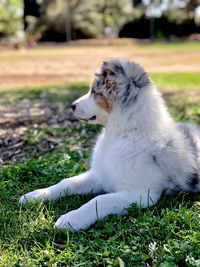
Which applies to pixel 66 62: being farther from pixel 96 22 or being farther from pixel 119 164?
pixel 96 22

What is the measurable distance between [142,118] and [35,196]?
1102mm

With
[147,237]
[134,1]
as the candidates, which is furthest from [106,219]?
[134,1]

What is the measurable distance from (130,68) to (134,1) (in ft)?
185

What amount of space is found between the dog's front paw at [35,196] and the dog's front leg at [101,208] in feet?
1.63

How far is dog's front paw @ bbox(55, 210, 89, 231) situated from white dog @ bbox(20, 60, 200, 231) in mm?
133

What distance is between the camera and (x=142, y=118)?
12.0 ft

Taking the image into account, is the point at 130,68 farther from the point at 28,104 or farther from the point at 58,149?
the point at 28,104

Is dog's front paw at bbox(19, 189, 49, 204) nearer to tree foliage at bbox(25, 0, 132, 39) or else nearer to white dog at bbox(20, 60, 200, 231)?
white dog at bbox(20, 60, 200, 231)

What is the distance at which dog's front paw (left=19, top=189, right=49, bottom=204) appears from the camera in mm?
3748

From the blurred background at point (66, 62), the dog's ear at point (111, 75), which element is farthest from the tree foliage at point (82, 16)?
the dog's ear at point (111, 75)

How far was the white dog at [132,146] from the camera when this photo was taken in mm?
3551

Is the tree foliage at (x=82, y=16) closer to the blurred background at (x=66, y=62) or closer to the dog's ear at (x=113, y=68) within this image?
the blurred background at (x=66, y=62)

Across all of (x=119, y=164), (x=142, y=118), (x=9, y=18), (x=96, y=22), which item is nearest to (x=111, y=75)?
(x=142, y=118)

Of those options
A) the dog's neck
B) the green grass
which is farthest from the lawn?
the dog's neck
